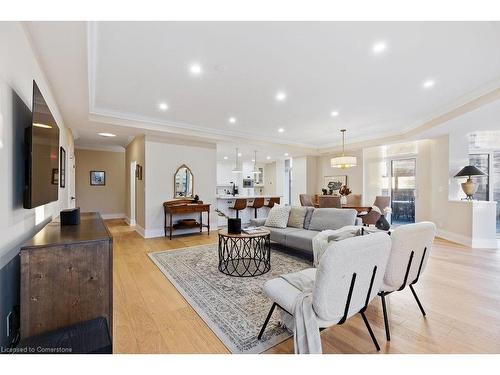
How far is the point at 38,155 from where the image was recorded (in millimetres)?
1730

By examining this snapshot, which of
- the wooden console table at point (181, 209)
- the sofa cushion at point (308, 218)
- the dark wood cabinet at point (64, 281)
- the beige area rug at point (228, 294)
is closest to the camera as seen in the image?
the dark wood cabinet at point (64, 281)

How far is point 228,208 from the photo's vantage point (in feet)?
23.4

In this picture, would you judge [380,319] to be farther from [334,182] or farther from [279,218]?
[334,182]

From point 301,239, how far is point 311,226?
582mm

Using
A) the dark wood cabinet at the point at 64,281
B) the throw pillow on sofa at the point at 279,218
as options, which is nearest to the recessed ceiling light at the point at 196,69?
the dark wood cabinet at the point at 64,281

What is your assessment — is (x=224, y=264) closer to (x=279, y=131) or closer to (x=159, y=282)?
(x=159, y=282)

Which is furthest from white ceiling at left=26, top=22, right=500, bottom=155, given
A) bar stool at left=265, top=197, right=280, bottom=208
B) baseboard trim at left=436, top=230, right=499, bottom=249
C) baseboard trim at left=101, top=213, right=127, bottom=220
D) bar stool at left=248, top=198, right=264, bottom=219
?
baseboard trim at left=101, top=213, right=127, bottom=220

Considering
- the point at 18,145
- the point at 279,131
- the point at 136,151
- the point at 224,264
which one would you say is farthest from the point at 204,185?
the point at 18,145

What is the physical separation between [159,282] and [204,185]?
3540 mm

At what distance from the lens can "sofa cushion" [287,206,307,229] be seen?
424 cm

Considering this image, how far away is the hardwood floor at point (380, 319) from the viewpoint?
68.9 inches

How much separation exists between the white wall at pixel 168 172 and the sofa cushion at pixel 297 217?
2.66m

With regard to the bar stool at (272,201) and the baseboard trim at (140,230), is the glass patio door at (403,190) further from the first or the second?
the baseboard trim at (140,230)

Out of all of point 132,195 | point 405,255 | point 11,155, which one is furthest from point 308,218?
point 132,195
